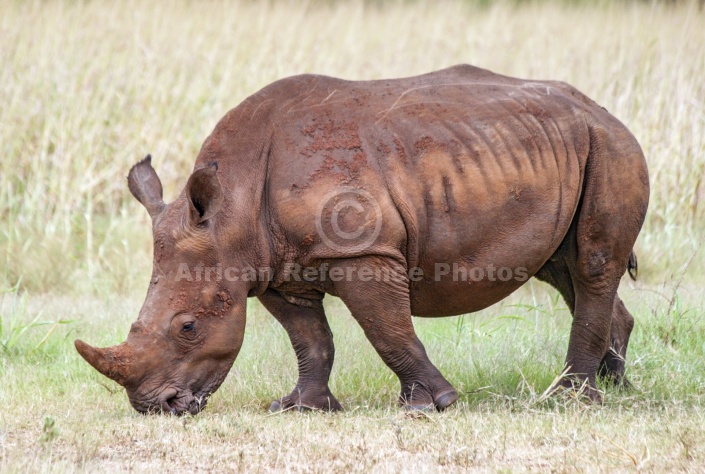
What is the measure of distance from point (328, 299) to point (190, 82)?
13.0 feet

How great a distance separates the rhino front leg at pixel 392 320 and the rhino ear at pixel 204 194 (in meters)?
0.63

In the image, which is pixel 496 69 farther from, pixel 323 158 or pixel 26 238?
pixel 323 158

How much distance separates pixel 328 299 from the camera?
765cm

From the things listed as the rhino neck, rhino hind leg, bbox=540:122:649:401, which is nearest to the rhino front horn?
the rhino neck

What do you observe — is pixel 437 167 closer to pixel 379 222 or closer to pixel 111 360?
pixel 379 222

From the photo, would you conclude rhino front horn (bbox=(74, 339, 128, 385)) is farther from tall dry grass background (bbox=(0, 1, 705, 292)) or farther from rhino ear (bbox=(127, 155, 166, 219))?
tall dry grass background (bbox=(0, 1, 705, 292))

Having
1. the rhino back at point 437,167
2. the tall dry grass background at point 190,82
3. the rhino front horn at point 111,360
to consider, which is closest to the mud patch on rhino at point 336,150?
the rhino back at point 437,167

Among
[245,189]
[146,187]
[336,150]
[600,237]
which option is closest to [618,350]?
[600,237]

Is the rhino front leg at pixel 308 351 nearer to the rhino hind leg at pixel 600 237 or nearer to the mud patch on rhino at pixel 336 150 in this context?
the mud patch on rhino at pixel 336 150

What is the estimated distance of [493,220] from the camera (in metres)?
5.06

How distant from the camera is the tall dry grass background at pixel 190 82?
9000mm

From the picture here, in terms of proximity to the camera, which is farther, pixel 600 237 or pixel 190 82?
pixel 190 82

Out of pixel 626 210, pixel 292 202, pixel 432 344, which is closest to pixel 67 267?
pixel 432 344

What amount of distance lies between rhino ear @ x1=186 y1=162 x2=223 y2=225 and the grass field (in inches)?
37.8
